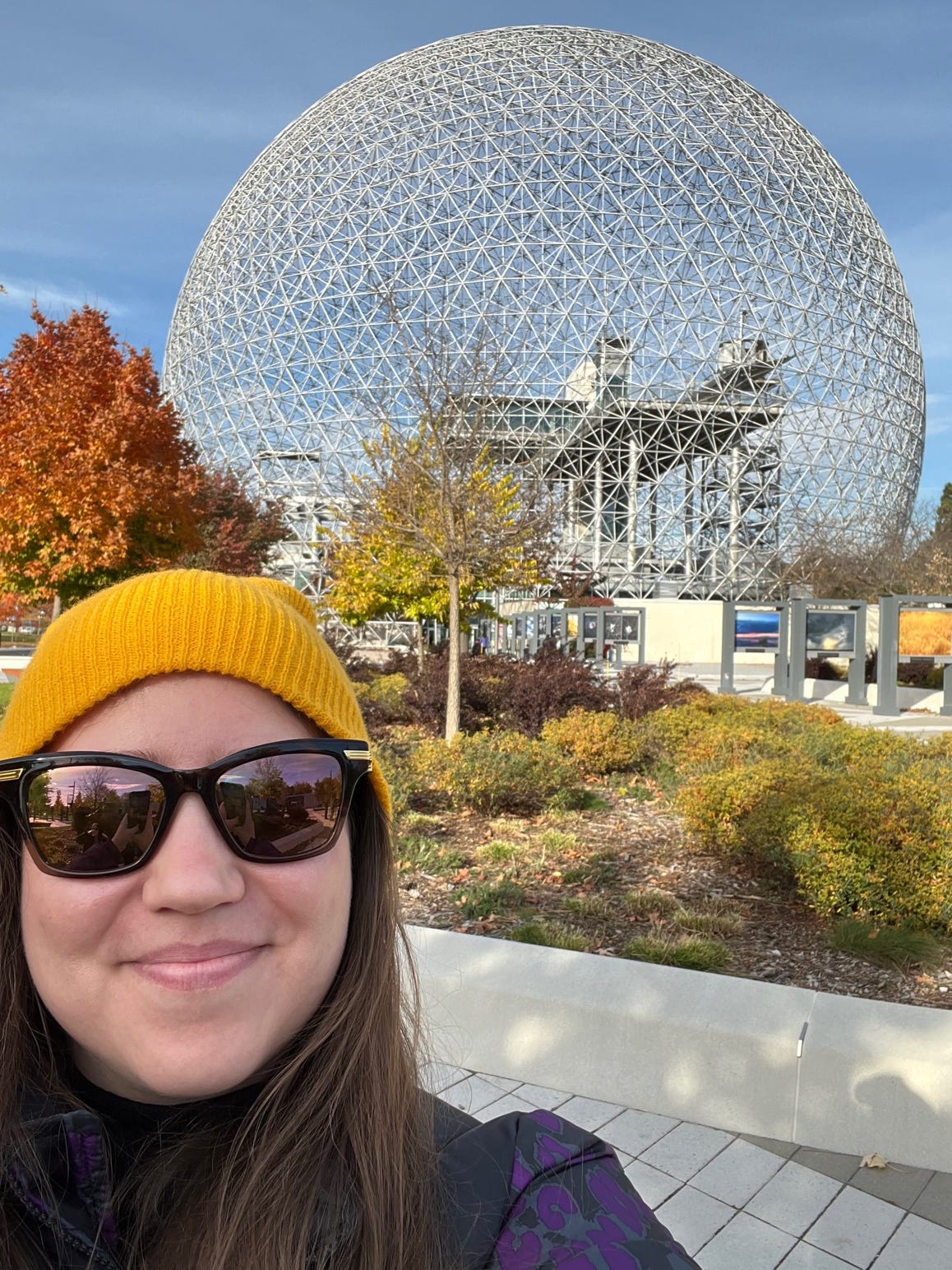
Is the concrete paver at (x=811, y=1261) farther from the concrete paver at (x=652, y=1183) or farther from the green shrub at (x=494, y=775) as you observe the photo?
the green shrub at (x=494, y=775)

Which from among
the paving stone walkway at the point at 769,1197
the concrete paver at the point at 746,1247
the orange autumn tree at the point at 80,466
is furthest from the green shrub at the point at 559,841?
Result: the orange autumn tree at the point at 80,466

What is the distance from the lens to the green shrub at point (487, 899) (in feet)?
16.8

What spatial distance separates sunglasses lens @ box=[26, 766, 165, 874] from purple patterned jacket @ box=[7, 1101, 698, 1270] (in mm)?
255

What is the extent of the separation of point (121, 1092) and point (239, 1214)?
→ 0.22 meters

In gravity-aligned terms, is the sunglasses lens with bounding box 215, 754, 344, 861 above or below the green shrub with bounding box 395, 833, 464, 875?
above

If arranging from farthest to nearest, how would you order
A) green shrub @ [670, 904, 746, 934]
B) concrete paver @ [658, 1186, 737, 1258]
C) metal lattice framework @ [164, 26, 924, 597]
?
metal lattice framework @ [164, 26, 924, 597], green shrub @ [670, 904, 746, 934], concrete paver @ [658, 1186, 737, 1258]

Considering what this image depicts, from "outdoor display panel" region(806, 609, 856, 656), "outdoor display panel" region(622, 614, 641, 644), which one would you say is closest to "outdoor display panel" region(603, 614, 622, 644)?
"outdoor display panel" region(622, 614, 641, 644)

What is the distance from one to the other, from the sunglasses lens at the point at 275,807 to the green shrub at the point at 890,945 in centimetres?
418

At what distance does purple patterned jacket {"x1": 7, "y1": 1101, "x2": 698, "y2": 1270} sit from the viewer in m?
0.85

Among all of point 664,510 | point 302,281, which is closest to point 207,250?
point 302,281

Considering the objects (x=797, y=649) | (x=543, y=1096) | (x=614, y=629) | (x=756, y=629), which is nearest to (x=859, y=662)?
(x=797, y=649)

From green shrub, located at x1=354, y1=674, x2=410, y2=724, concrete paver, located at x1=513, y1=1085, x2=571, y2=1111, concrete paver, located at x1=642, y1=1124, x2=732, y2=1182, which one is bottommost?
concrete paver, located at x1=513, y1=1085, x2=571, y2=1111

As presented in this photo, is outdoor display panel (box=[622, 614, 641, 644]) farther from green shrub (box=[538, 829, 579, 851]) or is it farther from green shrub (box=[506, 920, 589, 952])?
green shrub (box=[506, 920, 589, 952])

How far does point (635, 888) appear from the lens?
18.0 feet
